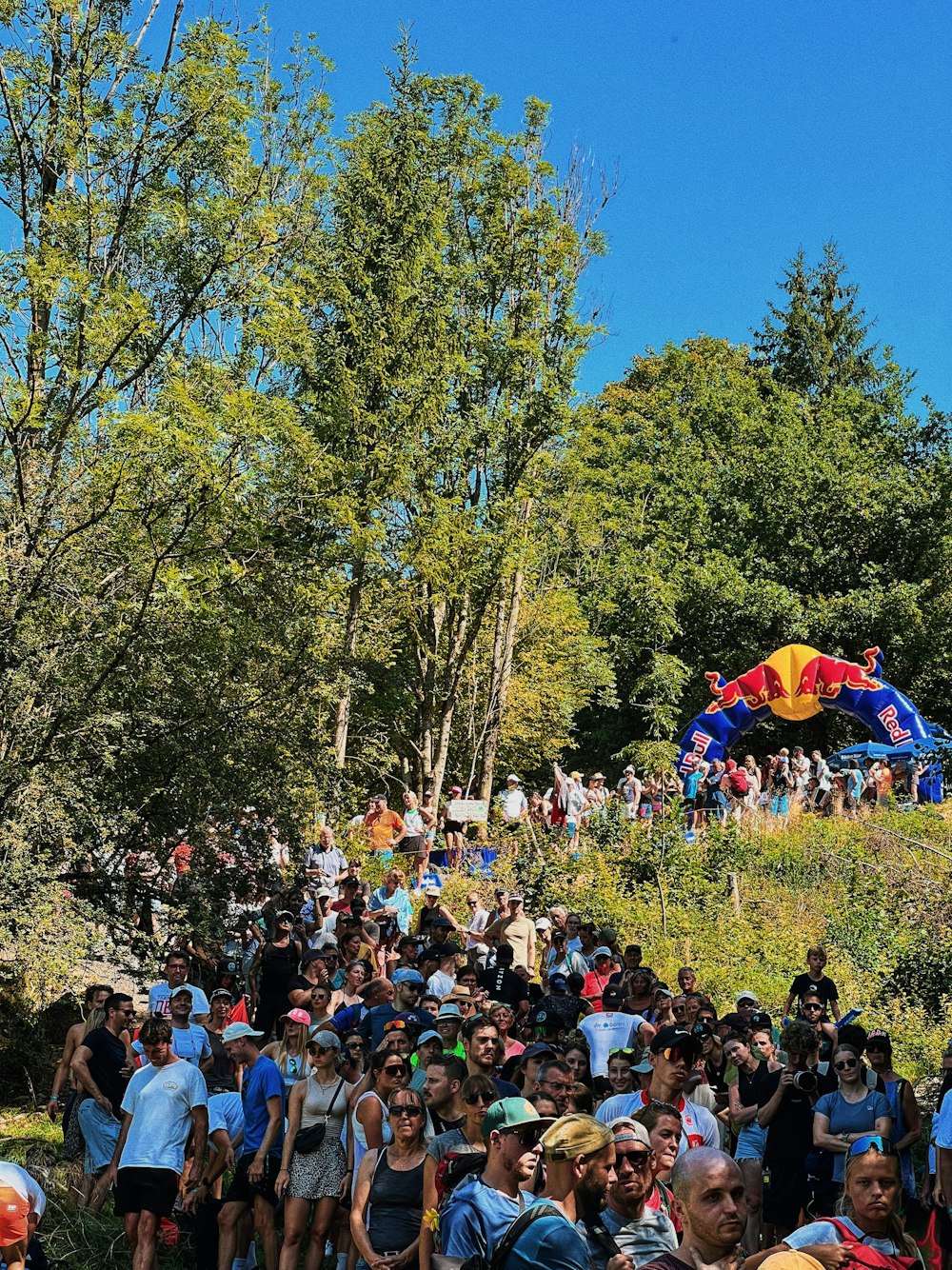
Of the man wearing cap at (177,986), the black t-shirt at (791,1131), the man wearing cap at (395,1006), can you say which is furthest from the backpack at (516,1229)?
the man wearing cap at (177,986)

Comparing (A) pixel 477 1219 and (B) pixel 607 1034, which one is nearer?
(A) pixel 477 1219

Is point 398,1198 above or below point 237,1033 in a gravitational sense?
below

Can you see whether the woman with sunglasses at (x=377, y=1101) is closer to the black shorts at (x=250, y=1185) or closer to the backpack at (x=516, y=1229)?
the black shorts at (x=250, y=1185)

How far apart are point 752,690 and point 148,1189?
2288cm

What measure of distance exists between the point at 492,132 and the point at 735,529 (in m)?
16.0

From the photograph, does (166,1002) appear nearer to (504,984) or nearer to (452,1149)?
(504,984)

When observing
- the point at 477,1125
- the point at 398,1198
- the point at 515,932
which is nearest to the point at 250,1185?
the point at 398,1198

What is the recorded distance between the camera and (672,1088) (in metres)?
6.54

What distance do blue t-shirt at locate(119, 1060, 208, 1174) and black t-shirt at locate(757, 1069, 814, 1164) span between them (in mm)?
3318

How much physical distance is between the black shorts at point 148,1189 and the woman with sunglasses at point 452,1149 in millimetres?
2151

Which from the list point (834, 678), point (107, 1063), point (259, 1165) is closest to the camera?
point (259, 1165)

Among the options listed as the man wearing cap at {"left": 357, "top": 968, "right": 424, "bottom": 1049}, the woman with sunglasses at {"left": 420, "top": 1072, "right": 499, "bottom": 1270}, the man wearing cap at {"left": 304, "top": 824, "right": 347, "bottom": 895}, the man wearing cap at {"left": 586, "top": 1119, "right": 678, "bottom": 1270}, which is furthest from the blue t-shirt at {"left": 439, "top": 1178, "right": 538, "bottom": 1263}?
the man wearing cap at {"left": 304, "top": 824, "right": 347, "bottom": 895}

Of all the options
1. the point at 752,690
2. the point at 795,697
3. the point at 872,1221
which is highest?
the point at 752,690

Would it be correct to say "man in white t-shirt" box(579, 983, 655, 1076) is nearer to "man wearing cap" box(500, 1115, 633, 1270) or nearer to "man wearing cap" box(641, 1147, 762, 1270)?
"man wearing cap" box(500, 1115, 633, 1270)
